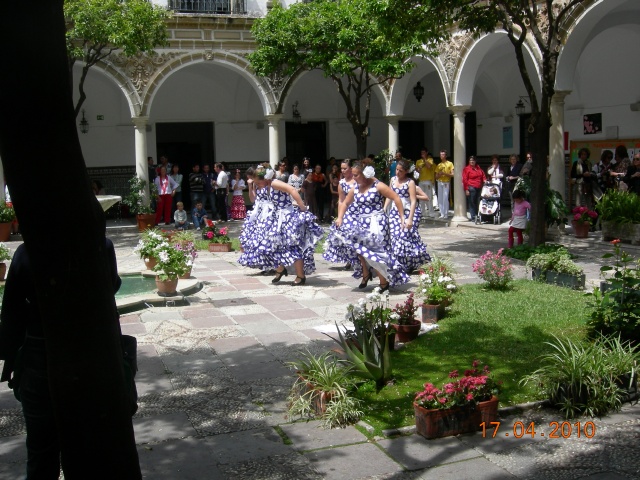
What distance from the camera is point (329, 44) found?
1603cm

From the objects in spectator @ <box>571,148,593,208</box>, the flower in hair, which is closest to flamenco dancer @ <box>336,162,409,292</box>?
the flower in hair

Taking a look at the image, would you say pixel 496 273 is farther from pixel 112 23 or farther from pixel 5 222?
pixel 5 222

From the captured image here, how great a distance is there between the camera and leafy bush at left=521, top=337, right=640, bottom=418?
4992 mm

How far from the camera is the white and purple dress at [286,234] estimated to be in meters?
9.95

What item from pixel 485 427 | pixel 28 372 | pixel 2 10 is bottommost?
pixel 485 427

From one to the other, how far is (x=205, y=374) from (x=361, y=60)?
10.8 m

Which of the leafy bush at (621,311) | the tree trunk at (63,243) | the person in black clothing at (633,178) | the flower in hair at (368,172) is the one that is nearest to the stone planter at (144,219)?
the flower in hair at (368,172)

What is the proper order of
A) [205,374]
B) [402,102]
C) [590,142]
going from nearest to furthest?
1. [205,374]
2. [590,142]
3. [402,102]

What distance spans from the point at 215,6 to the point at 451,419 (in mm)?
16493

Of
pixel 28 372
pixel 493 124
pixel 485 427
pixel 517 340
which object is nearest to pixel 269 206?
pixel 517 340

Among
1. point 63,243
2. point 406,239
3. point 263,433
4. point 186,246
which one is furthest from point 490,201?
point 63,243

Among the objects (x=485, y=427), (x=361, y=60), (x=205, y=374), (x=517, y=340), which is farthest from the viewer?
(x=361, y=60)

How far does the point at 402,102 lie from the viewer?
20.1 m

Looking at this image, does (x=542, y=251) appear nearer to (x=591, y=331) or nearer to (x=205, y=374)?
(x=591, y=331)
